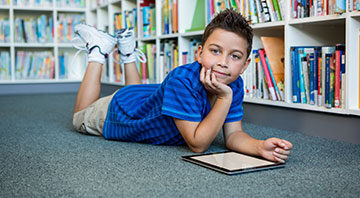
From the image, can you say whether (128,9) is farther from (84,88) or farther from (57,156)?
(57,156)

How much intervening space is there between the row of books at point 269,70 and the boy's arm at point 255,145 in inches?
21.0

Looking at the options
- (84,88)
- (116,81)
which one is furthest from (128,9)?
(84,88)

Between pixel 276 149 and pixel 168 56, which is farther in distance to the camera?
pixel 168 56

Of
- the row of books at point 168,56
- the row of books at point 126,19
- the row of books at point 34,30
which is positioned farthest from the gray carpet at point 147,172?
the row of books at point 34,30

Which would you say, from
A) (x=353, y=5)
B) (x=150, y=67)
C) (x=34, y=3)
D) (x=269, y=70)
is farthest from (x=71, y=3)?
(x=353, y=5)

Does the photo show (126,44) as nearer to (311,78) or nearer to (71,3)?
(311,78)

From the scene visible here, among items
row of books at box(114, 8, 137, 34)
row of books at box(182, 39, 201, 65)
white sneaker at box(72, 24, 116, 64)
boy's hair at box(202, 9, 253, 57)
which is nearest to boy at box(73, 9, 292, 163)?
A: boy's hair at box(202, 9, 253, 57)

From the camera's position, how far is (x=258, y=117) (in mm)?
1986

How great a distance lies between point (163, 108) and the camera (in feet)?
4.09

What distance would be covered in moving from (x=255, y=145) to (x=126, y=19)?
235 centimetres

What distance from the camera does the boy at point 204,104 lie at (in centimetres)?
118

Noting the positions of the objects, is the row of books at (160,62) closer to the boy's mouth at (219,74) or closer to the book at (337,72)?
the book at (337,72)

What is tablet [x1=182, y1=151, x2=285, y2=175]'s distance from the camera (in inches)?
41.4

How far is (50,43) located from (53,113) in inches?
72.6
